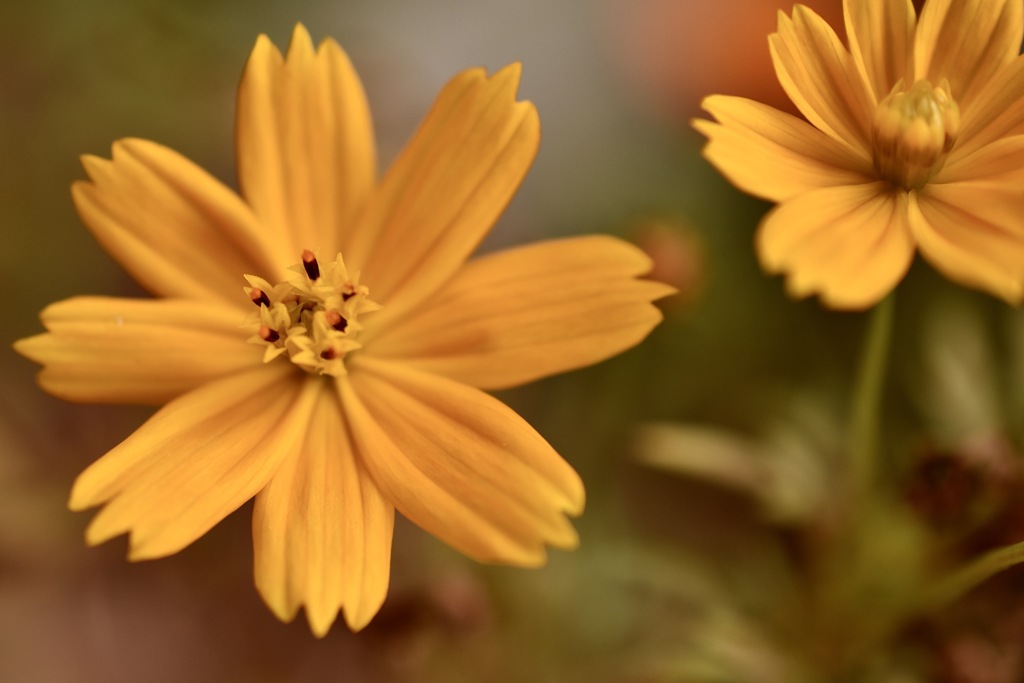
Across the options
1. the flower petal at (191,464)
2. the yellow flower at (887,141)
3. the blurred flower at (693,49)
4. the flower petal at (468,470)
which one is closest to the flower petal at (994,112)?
the yellow flower at (887,141)

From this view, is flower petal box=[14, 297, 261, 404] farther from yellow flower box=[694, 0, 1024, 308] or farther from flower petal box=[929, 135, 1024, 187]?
flower petal box=[929, 135, 1024, 187]

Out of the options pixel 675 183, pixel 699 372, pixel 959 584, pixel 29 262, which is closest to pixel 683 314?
pixel 699 372

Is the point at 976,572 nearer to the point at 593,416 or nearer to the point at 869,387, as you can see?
the point at 869,387

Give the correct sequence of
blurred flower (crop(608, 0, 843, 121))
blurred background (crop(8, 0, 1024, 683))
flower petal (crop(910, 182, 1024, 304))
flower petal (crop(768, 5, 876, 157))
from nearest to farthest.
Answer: flower petal (crop(910, 182, 1024, 304))
flower petal (crop(768, 5, 876, 157))
blurred background (crop(8, 0, 1024, 683))
blurred flower (crop(608, 0, 843, 121))

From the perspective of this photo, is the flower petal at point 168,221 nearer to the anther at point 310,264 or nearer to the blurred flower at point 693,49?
the anther at point 310,264

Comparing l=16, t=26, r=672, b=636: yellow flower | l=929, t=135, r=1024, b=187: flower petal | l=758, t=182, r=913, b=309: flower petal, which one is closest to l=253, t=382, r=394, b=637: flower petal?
l=16, t=26, r=672, b=636: yellow flower

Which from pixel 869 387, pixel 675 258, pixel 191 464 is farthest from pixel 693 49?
pixel 191 464
